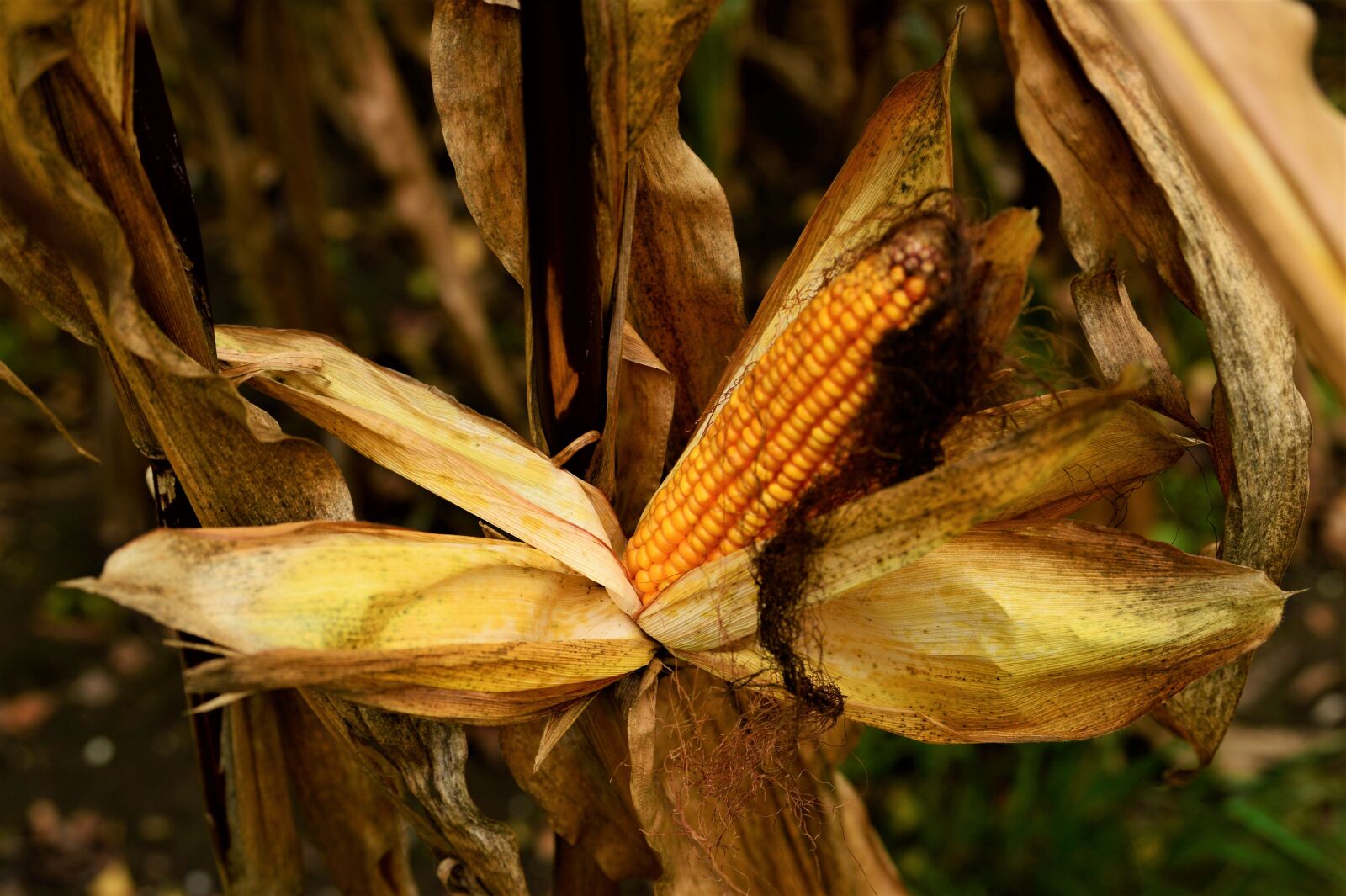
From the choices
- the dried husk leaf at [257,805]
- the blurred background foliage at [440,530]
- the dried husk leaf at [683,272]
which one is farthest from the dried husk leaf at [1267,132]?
the blurred background foliage at [440,530]

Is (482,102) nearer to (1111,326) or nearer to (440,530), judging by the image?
(1111,326)

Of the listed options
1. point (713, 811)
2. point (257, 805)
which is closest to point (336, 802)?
point (257, 805)

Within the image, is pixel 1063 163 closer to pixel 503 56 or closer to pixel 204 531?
pixel 503 56

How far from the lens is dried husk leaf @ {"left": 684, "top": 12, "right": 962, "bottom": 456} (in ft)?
2.24

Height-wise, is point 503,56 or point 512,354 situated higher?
point 503,56

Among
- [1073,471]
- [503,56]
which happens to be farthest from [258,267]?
[1073,471]

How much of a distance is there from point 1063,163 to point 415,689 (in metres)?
0.55

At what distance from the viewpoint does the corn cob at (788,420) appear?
542mm

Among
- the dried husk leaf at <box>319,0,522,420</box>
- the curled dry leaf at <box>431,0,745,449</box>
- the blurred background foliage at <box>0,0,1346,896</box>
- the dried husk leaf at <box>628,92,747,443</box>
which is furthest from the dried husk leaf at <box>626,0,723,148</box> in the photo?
the dried husk leaf at <box>319,0,522,420</box>

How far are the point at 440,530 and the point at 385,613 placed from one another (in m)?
1.59

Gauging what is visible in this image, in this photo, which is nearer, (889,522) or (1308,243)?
(1308,243)

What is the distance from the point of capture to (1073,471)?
703 mm

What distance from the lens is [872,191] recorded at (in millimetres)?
713

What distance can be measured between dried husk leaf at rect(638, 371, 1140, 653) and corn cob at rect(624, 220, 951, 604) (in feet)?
0.09
